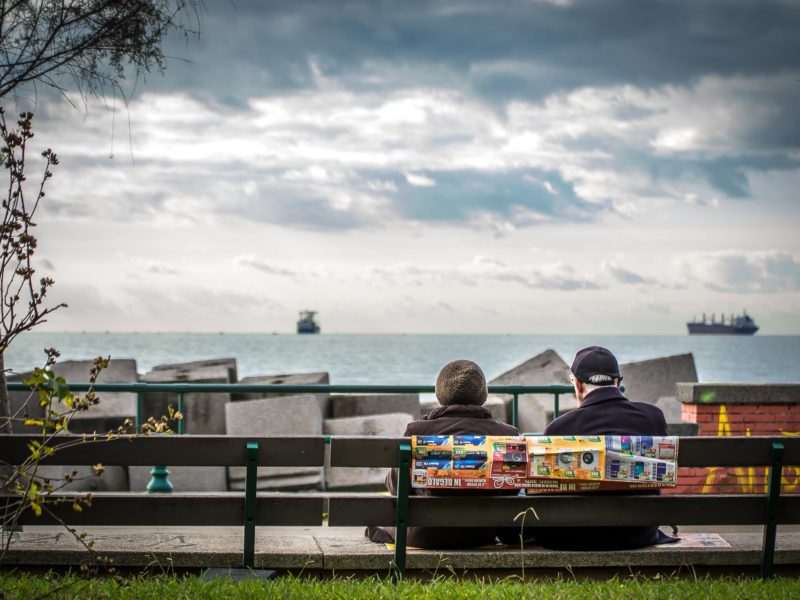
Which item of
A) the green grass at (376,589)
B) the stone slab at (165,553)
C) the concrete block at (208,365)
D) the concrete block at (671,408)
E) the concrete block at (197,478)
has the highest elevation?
the concrete block at (208,365)

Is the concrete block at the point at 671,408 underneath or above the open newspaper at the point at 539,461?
underneath

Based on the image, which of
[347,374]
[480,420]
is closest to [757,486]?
[480,420]

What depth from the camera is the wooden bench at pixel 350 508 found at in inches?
185

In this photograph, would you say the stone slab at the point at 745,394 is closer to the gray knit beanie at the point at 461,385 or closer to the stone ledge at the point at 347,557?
the stone ledge at the point at 347,557

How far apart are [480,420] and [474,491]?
0.38 m

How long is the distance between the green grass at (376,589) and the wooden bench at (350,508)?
14 cm

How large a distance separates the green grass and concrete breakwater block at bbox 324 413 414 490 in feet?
22.6

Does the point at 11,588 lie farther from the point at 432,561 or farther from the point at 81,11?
the point at 81,11

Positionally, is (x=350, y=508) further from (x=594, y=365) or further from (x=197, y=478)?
(x=197, y=478)

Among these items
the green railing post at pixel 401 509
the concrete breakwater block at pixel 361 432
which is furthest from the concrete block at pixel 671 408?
the green railing post at pixel 401 509

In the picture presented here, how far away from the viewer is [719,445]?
4.85 m

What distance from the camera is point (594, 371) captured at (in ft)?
16.5

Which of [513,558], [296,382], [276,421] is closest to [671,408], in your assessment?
[276,421]

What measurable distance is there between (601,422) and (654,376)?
8.94 meters
